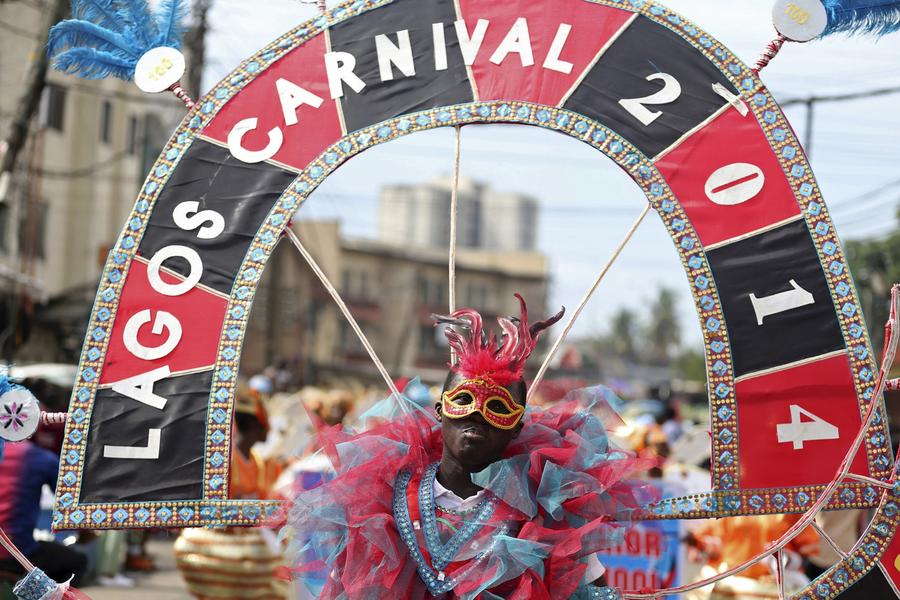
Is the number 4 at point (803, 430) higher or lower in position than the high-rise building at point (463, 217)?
lower

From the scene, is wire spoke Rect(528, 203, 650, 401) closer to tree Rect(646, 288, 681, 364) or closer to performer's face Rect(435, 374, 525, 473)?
performer's face Rect(435, 374, 525, 473)

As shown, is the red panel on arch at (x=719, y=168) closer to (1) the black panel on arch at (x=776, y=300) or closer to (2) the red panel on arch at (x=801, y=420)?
(1) the black panel on arch at (x=776, y=300)

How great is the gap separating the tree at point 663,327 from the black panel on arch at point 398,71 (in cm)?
11150

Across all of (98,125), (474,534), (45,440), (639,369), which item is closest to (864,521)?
(474,534)

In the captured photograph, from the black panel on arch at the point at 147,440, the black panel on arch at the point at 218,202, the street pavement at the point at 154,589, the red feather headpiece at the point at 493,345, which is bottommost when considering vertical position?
the street pavement at the point at 154,589

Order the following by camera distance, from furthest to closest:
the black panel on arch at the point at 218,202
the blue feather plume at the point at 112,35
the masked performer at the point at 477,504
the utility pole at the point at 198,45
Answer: the utility pole at the point at 198,45
the blue feather plume at the point at 112,35
the black panel on arch at the point at 218,202
the masked performer at the point at 477,504

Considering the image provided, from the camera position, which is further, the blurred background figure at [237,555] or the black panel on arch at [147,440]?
the blurred background figure at [237,555]

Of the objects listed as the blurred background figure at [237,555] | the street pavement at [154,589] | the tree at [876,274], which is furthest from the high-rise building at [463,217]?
the blurred background figure at [237,555]

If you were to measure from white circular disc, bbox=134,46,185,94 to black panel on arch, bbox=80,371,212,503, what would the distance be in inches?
47.7

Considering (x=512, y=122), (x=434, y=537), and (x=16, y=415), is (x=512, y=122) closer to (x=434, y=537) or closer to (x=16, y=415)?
(x=434, y=537)

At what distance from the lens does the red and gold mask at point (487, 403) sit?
4.11 meters

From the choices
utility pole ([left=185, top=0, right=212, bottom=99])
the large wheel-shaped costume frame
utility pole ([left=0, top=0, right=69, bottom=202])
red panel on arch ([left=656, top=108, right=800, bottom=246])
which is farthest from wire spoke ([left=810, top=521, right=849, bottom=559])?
utility pole ([left=185, top=0, right=212, bottom=99])

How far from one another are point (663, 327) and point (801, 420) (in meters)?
113

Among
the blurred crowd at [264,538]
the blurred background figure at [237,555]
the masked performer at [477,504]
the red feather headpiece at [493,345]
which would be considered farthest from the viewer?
the blurred background figure at [237,555]
